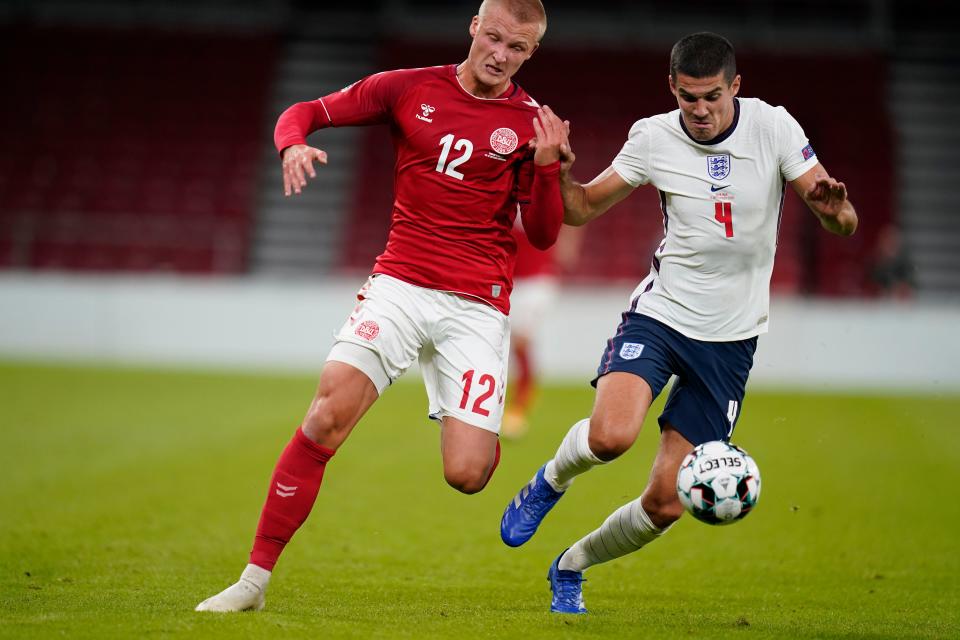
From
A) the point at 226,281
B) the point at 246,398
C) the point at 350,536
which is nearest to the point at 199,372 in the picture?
the point at 226,281

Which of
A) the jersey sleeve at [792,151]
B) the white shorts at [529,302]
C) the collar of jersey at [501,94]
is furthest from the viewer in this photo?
the white shorts at [529,302]

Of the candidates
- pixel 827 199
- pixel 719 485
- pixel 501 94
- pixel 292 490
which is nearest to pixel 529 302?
pixel 501 94

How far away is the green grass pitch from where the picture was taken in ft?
17.0

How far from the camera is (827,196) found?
5.22 meters

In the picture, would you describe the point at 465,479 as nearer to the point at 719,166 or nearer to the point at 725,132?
the point at 719,166

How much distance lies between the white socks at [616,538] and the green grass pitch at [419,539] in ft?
0.85

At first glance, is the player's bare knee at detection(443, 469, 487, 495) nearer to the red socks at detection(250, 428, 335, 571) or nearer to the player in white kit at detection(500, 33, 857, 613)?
the player in white kit at detection(500, 33, 857, 613)

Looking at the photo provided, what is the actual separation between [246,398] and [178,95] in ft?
41.0

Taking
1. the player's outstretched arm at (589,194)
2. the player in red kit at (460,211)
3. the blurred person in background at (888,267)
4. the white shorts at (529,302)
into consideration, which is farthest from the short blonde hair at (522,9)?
the blurred person in background at (888,267)

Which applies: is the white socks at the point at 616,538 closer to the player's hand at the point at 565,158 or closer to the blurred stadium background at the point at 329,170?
the player's hand at the point at 565,158

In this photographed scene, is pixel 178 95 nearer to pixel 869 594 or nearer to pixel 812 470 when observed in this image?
pixel 812 470

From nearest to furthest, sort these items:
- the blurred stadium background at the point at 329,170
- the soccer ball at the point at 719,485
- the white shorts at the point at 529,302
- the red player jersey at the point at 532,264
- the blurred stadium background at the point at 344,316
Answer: the soccer ball at the point at 719,485, the blurred stadium background at the point at 344,316, the white shorts at the point at 529,302, the red player jersey at the point at 532,264, the blurred stadium background at the point at 329,170

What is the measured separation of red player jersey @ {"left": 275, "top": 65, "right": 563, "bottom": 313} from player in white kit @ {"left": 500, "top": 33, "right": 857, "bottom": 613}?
0.33 meters

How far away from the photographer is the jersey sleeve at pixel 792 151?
5473 mm
